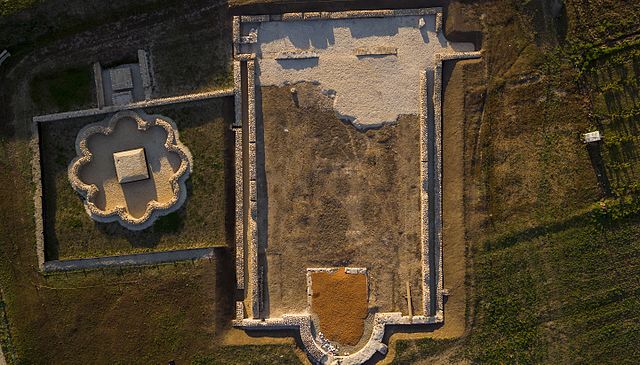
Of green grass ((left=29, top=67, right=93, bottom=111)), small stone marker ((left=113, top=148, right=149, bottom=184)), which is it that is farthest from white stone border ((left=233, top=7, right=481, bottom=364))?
green grass ((left=29, top=67, right=93, bottom=111))

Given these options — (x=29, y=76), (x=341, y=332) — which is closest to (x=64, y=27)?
(x=29, y=76)

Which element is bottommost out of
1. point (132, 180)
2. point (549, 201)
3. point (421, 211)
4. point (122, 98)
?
point (421, 211)

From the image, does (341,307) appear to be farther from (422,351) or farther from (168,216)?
(168,216)

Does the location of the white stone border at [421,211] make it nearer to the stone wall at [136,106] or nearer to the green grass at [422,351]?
the green grass at [422,351]

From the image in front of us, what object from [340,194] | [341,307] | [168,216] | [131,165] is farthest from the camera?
[340,194]

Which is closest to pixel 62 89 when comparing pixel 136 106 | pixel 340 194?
pixel 136 106

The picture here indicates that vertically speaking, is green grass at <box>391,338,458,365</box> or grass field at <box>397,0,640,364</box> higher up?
grass field at <box>397,0,640,364</box>

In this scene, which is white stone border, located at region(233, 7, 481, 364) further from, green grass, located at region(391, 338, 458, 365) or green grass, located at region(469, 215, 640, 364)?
green grass, located at region(469, 215, 640, 364)
